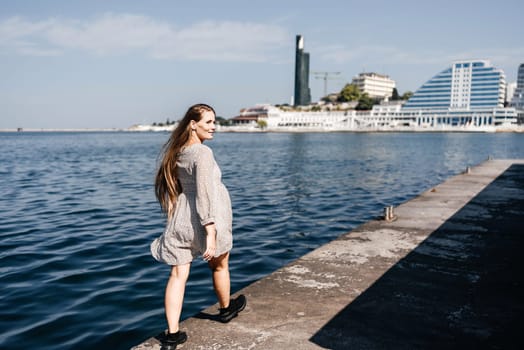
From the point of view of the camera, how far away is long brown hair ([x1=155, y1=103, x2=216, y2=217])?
3266 mm

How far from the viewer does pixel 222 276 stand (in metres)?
3.61

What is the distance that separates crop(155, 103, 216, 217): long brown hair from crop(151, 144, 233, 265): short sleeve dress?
7 cm

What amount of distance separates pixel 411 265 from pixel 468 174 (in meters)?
13.2

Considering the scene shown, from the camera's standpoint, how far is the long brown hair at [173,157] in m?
3.27

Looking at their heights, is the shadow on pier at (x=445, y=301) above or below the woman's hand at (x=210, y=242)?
below

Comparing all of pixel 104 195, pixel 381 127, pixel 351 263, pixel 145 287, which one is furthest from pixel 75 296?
pixel 381 127

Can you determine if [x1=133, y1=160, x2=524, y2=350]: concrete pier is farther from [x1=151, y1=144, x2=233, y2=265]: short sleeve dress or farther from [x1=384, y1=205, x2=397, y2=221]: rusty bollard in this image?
[x1=151, y1=144, x2=233, y2=265]: short sleeve dress

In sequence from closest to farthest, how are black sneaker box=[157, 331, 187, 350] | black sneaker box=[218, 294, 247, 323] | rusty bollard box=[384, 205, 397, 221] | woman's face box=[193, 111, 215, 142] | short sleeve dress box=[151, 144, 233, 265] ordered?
1. short sleeve dress box=[151, 144, 233, 265]
2. black sneaker box=[157, 331, 187, 350]
3. woman's face box=[193, 111, 215, 142]
4. black sneaker box=[218, 294, 247, 323]
5. rusty bollard box=[384, 205, 397, 221]

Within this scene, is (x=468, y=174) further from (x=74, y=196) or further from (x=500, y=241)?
(x=74, y=196)

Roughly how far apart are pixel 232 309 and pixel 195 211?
43.4 inches

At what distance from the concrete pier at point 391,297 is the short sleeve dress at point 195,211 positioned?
76 centimetres

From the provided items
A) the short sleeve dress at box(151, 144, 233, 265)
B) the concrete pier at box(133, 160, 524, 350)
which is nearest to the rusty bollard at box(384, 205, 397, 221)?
the concrete pier at box(133, 160, 524, 350)

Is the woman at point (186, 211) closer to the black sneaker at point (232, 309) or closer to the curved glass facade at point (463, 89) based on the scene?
the black sneaker at point (232, 309)

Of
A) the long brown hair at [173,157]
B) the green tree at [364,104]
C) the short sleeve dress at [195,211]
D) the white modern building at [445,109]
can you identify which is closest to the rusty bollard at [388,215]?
the short sleeve dress at [195,211]
